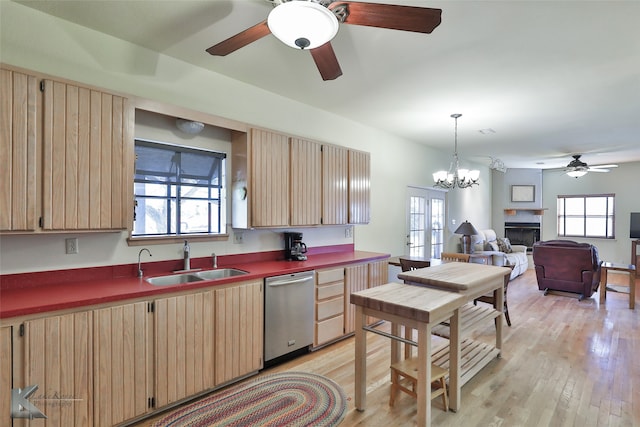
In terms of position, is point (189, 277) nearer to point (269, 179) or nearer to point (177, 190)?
point (177, 190)

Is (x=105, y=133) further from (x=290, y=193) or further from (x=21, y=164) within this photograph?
(x=290, y=193)

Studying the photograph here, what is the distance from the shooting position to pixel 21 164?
1918 mm

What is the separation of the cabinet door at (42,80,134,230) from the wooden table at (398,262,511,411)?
2.34 meters

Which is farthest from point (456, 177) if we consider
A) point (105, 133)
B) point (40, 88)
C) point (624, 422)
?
point (40, 88)

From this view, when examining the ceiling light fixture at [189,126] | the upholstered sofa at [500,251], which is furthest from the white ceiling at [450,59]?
the upholstered sofa at [500,251]

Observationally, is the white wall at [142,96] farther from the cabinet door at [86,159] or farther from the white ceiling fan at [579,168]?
the white ceiling fan at [579,168]

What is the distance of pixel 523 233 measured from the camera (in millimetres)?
8797

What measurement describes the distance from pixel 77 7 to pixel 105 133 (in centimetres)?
82

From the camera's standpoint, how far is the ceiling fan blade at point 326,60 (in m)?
1.96

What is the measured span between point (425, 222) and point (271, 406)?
468cm

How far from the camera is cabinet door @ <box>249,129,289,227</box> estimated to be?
3072 mm

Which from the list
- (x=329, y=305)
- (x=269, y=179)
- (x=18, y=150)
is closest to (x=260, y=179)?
(x=269, y=179)

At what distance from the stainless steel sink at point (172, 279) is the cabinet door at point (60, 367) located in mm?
620

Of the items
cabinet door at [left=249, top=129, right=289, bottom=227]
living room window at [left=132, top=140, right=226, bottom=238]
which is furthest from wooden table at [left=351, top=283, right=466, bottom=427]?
living room window at [left=132, top=140, right=226, bottom=238]
